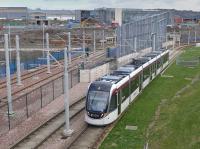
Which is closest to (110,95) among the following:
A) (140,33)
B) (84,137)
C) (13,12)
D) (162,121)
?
(84,137)

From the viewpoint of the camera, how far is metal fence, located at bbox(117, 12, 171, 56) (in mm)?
60159

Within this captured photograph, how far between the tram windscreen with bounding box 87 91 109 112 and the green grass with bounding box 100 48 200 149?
5.78 feet

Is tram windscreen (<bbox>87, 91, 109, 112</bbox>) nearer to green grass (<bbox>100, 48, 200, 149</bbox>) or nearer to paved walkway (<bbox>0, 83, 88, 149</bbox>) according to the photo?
green grass (<bbox>100, 48, 200, 149</bbox>)

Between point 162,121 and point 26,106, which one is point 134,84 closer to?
point 162,121

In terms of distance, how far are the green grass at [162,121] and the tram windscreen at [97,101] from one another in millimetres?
1761

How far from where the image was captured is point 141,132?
27062 millimetres

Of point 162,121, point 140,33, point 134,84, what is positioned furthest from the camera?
point 140,33

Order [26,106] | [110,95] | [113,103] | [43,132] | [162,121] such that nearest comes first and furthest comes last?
[43,132] < [110,95] < [113,103] < [162,121] < [26,106]

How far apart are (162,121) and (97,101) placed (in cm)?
482

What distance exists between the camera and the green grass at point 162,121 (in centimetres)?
2409

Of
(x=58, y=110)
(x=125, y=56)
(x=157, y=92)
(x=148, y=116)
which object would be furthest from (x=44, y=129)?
(x=125, y=56)

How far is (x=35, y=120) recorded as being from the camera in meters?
30.7

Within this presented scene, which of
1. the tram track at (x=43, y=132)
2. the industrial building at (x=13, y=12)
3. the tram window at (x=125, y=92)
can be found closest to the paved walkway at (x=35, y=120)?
the tram track at (x=43, y=132)

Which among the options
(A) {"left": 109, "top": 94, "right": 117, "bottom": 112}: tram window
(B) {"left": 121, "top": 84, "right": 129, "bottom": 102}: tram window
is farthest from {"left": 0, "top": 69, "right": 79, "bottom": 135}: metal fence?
(B) {"left": 121, "top": 84, "right": 129, "bottom": 102}: tram window
